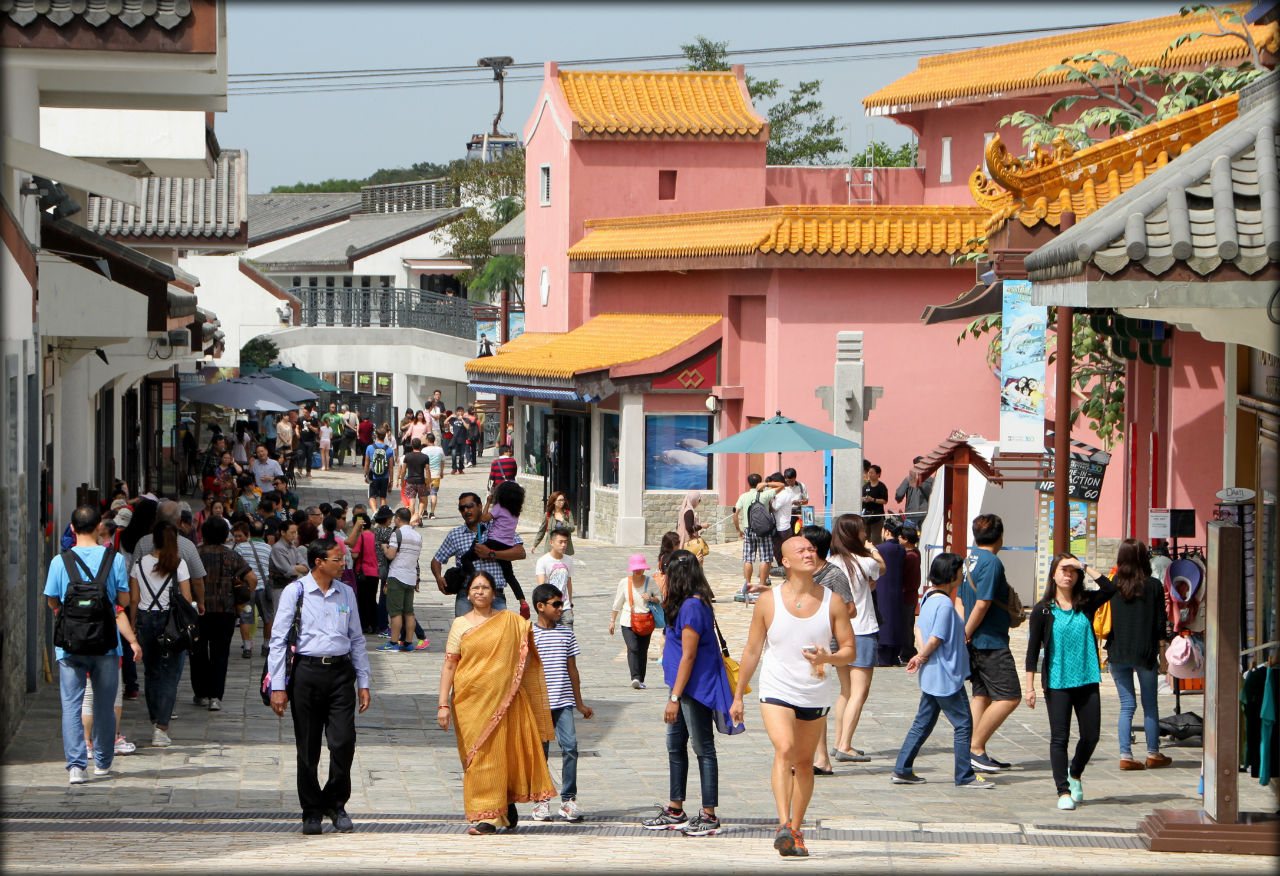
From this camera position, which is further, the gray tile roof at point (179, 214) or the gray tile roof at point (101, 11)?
the gray tile roof at point (179, 214)

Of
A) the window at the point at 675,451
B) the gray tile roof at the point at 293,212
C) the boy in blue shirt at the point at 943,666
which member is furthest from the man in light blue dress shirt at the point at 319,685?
the gray tile roof at the point at 293,212

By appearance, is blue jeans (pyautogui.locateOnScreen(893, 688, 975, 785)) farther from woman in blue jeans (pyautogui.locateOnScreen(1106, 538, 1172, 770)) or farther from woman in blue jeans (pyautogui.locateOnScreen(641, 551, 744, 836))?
woman in blue jeans (pyautogui.locateOnScreen(641, 551, 744, 836))

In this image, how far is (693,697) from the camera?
31.5 feet

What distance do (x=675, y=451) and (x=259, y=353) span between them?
25.3 meters

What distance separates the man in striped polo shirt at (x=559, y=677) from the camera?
1010 cm

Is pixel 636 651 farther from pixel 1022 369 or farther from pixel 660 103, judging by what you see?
pixel 660 103

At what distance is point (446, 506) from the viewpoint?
3484 centimetres

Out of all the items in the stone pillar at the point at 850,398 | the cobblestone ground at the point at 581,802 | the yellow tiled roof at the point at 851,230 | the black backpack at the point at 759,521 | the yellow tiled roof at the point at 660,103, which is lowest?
the cobblestone ground at the point at 581,802

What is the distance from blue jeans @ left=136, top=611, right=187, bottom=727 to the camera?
1226cm

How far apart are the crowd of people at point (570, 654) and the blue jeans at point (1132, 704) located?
2 cm

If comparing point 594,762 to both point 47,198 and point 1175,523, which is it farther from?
point 47,198

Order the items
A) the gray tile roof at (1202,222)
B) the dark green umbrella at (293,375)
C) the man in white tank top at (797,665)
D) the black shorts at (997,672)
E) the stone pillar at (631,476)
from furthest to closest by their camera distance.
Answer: the dark green umbrella at (293,375)
the stone pillar at (631,476)
the black shorts at (997,672)
the man in white tank top at (797,665)
the gray tile roof at (1202,222)

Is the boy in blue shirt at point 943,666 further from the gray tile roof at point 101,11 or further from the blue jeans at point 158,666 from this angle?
the gray tile roof at point 101,11

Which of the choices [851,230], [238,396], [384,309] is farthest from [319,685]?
[384,309]
